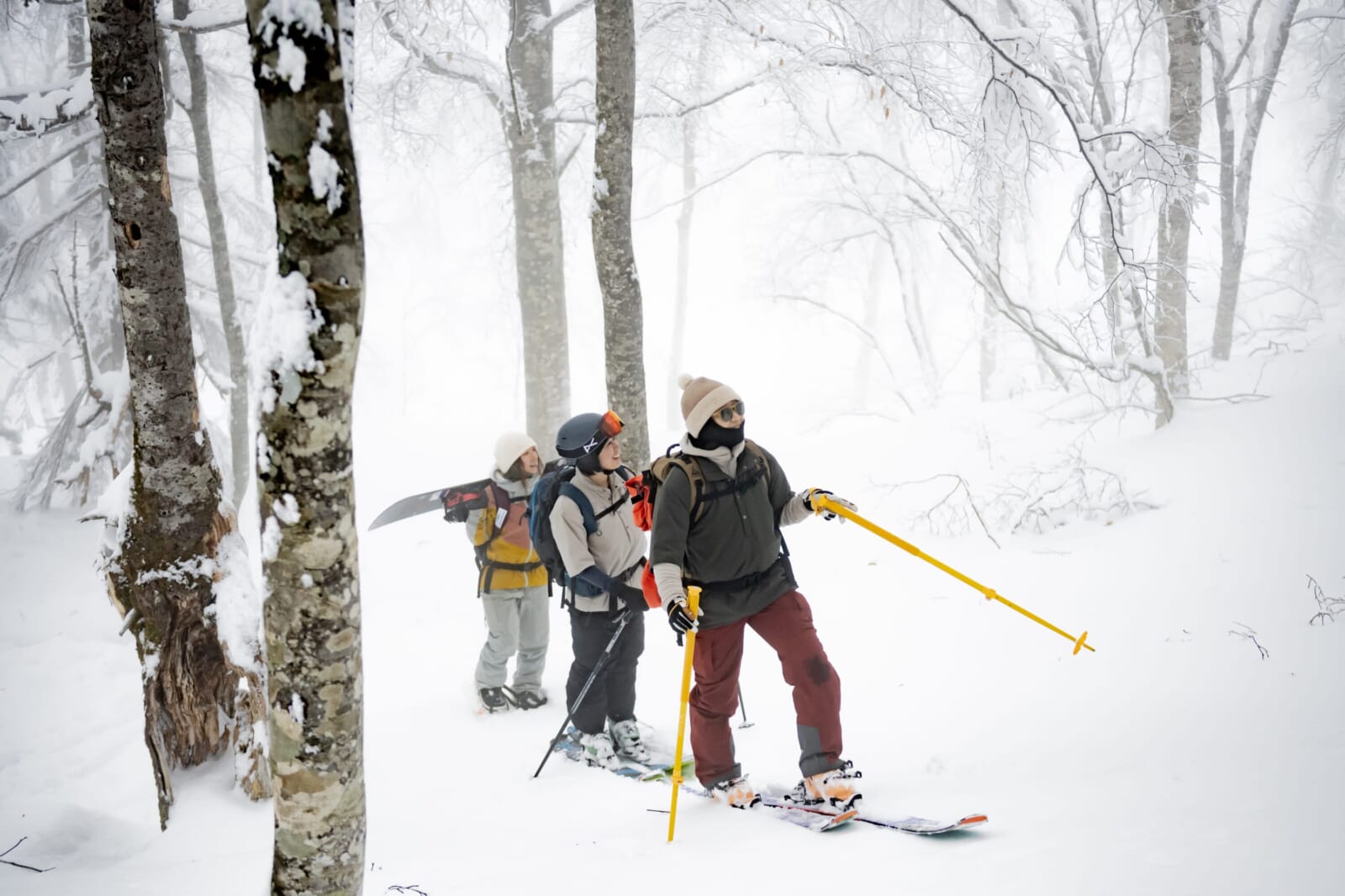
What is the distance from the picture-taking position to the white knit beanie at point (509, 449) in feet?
17.7

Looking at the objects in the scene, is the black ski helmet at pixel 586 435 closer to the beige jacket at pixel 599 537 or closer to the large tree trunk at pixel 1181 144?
the beige jacket at pixel 599 537

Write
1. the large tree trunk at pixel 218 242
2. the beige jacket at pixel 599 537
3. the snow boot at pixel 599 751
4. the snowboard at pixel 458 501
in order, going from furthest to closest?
the large tree trunk at pixel 218 242, the snowboard at pixel 458 501, the snow boot at pixel 599 751, the beige jacket at pixel 599 537

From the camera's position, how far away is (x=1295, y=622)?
4430 millimetres

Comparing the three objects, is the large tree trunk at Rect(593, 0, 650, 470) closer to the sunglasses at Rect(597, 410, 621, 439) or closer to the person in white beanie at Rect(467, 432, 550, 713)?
the person in white beanie at Rect(467, 432, 550, 713)

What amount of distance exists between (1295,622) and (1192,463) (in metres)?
2.73

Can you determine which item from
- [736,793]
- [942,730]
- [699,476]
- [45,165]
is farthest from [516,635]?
[45,165]

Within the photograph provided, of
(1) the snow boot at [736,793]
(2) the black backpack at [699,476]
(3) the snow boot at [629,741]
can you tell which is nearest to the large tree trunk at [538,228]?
(3) the snow boot at [629,741]

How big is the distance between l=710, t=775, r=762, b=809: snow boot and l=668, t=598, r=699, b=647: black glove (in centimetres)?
92

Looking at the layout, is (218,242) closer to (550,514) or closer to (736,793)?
(550,514)

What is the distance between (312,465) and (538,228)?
22.6 ft

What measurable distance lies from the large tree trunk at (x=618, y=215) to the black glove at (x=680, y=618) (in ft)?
8.22

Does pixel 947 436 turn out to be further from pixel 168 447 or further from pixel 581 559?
pixel 168 447

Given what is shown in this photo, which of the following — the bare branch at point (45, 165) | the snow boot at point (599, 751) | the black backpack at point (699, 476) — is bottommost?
the snow boot at point (599, 751)

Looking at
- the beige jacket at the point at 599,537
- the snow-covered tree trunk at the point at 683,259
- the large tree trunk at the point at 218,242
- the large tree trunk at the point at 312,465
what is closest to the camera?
the large tree trunk at the point at 312,465
